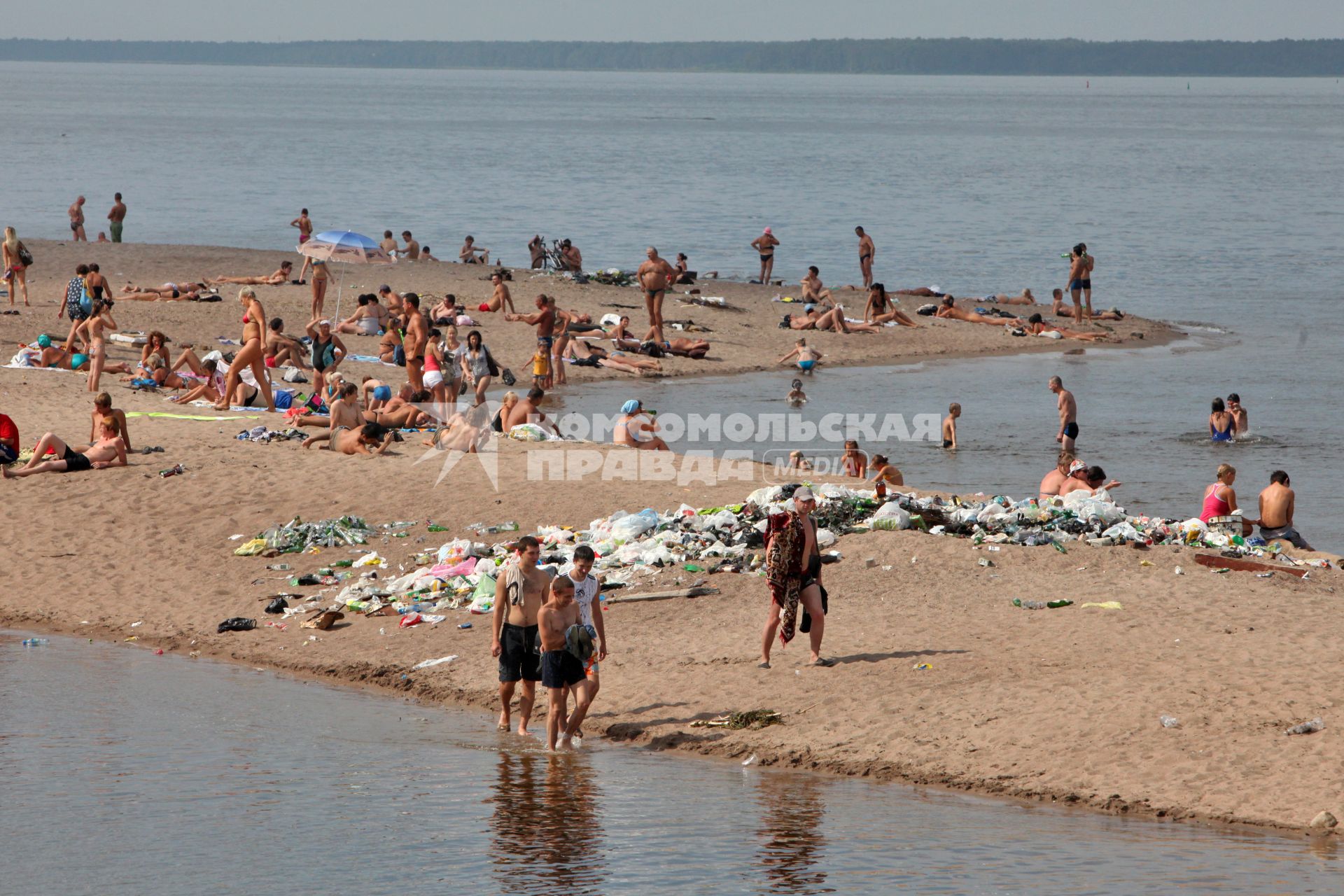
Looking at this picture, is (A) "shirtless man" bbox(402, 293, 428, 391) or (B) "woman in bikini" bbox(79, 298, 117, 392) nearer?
(B) "woman in bikini" bbox(79, 298, 117, 392)

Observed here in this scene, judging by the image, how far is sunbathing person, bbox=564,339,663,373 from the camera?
978 inches

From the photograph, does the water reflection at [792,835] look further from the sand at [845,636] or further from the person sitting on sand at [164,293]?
the person sitting on sand at [164,293]

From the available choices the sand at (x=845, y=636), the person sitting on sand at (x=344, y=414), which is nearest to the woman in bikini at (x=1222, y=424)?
the sand at (x=845, y=636)

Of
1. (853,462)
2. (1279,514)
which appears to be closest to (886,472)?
(853,462)

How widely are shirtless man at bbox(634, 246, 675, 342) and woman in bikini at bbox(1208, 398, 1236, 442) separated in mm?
9322

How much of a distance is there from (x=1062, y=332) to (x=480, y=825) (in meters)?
24.4

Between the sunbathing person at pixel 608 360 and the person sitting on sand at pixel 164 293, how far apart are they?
7.35 m

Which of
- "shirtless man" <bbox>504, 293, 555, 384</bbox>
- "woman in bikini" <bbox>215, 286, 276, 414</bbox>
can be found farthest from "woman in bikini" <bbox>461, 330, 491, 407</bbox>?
"shirtless man" <bbox>504, 293, 555, 384</bbox>

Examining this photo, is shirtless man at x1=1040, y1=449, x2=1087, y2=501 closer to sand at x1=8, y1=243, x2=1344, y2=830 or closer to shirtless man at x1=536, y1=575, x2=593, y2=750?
sand at x1=8, y1=243, x2=1344, y2=830

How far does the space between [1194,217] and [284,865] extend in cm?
6191

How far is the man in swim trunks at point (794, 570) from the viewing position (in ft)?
33.4

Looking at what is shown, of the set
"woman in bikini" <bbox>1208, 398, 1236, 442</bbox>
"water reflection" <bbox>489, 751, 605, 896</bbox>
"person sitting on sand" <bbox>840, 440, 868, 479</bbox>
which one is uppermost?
"woman in bikini" <bbox>1208, 398, 1236, 442</bbox>

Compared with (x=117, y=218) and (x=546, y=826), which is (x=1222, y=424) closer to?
(x=546, y=826)

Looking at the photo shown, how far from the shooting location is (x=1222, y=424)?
2069cm
